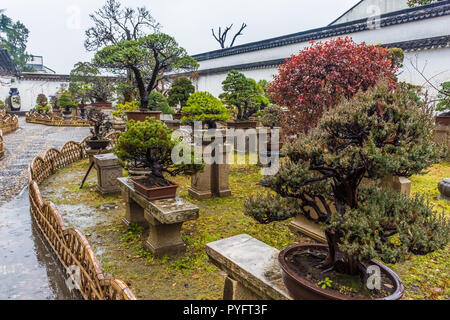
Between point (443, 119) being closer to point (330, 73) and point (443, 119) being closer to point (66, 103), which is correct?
point (330, 73)

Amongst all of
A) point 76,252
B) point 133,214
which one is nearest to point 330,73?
point 133,214

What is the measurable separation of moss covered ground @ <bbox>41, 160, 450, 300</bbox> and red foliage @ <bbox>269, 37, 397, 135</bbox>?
87.4 inches

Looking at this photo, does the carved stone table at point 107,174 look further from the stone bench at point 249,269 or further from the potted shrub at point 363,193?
the potted shrub at point 363,193

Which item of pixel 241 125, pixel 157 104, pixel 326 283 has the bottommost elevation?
pixel 326 283

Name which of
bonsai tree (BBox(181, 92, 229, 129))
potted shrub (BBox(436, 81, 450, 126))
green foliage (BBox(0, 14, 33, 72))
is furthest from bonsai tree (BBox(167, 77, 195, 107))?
Result: green foliage (BBox(0, 14, 33, 72))

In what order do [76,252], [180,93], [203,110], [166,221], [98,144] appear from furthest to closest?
[180,93], [98,144], [203,110], [166,221], [76,252]

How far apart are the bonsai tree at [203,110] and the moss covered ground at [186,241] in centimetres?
168

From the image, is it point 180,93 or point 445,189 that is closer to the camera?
point 445,189

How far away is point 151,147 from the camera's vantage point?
4676mm

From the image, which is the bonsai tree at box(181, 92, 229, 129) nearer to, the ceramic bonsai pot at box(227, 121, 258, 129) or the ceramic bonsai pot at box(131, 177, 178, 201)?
the ceramic bonsai pot at box(227, 121, 258, 129)

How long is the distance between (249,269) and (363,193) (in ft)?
3.78

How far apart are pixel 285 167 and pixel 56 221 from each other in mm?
A: 3102
